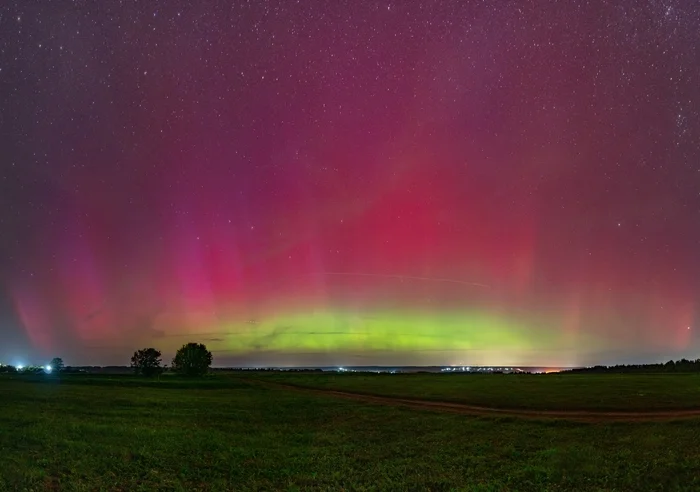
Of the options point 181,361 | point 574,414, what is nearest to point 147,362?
point 181,361

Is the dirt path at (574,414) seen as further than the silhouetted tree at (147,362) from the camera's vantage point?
No

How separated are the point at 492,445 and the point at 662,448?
7504 mm

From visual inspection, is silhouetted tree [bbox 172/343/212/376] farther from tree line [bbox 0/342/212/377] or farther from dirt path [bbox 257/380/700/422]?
dirt path [bbox 257/380/700/422]

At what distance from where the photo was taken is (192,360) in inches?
5133

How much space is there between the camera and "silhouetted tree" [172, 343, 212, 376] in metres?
130

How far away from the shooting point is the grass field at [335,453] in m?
17.4

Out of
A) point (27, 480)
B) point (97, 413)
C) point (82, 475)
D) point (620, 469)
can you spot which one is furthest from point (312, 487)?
point (97, 413)

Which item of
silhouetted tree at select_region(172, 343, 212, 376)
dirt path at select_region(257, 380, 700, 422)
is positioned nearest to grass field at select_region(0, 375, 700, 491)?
dirt path at select_region(257, 380, 700, 422)

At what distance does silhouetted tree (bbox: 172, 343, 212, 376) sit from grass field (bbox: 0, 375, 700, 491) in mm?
97022

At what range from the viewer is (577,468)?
19.6 meters

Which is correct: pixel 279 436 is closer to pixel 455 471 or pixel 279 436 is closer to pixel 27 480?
pixel 455 471

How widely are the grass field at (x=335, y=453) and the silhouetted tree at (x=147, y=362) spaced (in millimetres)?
98153

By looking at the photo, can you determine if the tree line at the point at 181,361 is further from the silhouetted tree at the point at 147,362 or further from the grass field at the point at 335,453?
the grass field at the point at 335,453

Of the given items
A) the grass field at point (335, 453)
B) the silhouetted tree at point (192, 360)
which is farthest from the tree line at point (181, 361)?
the grass field at point (335, 453)
